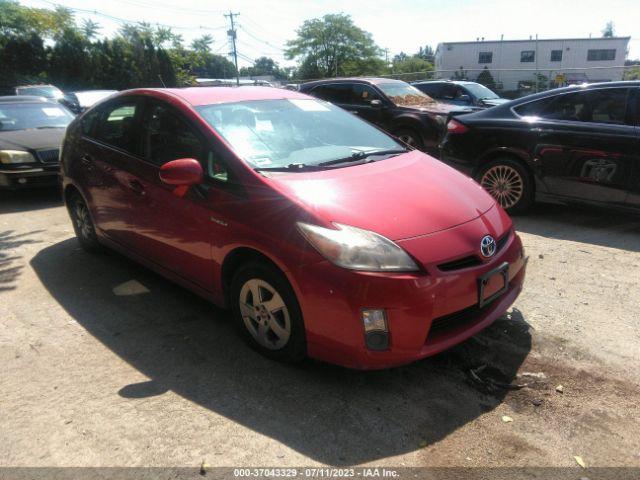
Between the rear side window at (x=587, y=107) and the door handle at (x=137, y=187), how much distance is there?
4.41m

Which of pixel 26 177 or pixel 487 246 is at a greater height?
pixel 487 246

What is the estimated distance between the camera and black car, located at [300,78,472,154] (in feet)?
28.9

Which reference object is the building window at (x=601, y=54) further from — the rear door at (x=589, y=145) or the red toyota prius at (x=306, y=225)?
the red toyota prius at (x=306, y=225)

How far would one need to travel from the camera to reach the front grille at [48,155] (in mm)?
6879

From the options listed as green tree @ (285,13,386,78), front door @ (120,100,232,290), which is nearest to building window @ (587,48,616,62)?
green tree @ (285,13,386,78)

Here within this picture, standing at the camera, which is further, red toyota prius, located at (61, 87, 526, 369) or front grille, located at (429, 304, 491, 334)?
front grille, located at (429, 304, 491, 334)

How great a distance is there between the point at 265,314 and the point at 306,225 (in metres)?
0.65

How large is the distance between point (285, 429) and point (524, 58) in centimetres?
6371

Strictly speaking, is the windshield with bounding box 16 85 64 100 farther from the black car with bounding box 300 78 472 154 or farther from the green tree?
the green tree

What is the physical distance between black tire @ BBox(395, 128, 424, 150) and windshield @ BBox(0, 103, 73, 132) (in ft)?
19.0

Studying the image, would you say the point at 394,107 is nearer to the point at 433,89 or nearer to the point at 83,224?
the point at 433,89

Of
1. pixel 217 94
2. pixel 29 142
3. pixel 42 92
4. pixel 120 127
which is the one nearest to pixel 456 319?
pixel 217 94

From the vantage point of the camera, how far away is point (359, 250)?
8.07 ft

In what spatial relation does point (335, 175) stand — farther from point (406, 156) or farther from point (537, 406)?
point (537, 406)
